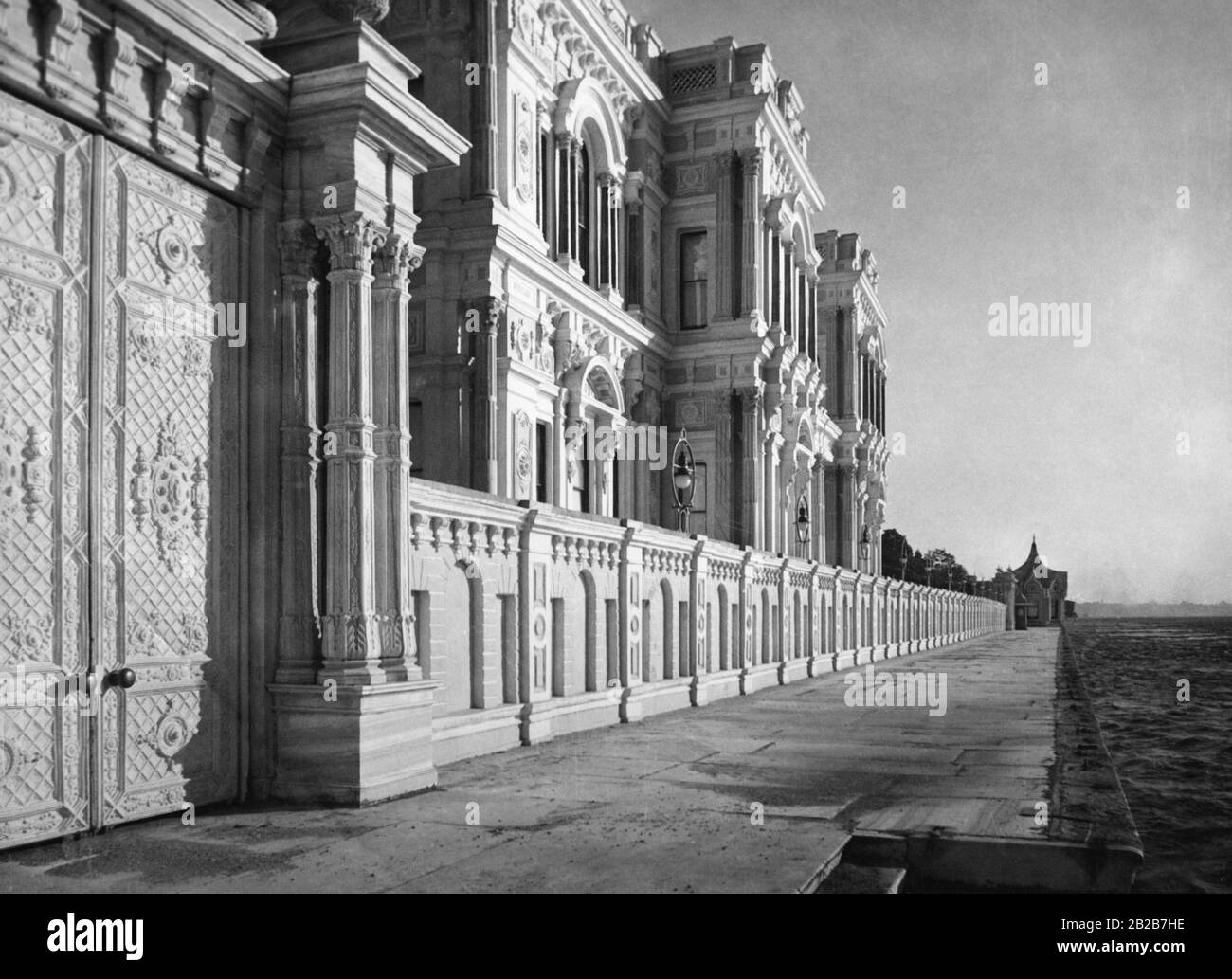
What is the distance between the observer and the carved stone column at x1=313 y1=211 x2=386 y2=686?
943 centimetres

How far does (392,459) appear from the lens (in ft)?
32.1

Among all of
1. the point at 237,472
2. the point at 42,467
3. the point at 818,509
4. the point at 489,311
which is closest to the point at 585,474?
the point at 489,311

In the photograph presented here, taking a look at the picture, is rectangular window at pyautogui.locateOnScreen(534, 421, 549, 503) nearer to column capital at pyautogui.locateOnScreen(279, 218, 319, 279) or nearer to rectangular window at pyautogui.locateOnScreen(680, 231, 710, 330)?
rectangular window at pyautogui.locateOnScreen(680, 231, 710, 330)

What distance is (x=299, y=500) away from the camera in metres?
9.40

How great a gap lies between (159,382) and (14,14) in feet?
7.69

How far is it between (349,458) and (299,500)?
47 centimetres

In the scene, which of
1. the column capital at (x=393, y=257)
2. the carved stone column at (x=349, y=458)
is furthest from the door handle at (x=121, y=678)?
the column capital at (x=393, y=257)

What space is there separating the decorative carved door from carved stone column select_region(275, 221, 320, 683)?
14.3 inches

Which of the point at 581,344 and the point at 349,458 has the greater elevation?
the point at 581,344

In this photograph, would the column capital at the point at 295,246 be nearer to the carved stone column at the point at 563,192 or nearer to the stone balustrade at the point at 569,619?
the stone balustrade at the point at 569,619

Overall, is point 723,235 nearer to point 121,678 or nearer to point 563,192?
point 563,192

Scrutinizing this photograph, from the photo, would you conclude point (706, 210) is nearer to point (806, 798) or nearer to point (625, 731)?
→ point (625, 731)

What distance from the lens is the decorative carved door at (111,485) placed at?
24.4ft
